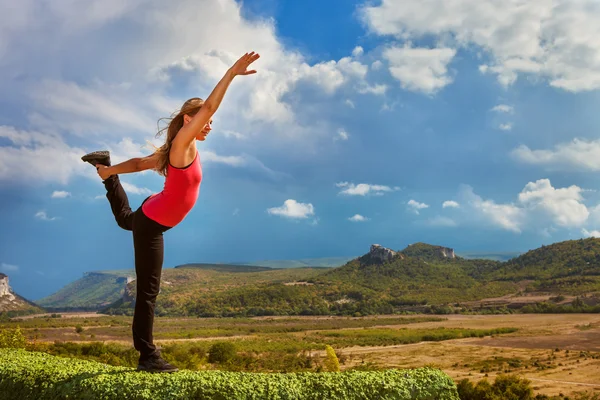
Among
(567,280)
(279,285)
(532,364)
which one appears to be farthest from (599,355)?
(279,285)

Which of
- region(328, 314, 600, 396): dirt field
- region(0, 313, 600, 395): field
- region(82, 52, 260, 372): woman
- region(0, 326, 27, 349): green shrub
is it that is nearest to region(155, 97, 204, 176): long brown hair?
region(82, 52, 260, 372): woman

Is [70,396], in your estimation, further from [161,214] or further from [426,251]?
[426,251]

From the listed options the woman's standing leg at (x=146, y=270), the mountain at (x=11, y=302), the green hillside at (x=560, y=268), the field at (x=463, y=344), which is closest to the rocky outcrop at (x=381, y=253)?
the green hillside at (x=560, y=268)

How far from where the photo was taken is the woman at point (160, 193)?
422 cm

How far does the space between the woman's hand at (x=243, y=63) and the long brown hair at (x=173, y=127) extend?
23.1 inches

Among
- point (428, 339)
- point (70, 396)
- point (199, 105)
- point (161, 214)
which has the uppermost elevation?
point (199, 105)

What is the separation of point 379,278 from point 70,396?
412ft

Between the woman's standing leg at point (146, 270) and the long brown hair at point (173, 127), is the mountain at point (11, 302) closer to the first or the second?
the woman's standing leg at point (146, 270)

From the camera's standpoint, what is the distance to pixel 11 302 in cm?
11494

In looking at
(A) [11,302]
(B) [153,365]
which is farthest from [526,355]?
(A) [11,302]

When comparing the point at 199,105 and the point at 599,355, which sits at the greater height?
the point at 199,105

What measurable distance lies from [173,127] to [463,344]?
52393mm

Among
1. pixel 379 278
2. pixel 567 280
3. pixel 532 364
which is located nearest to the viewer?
pixel 532 364

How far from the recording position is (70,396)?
16.4ft
